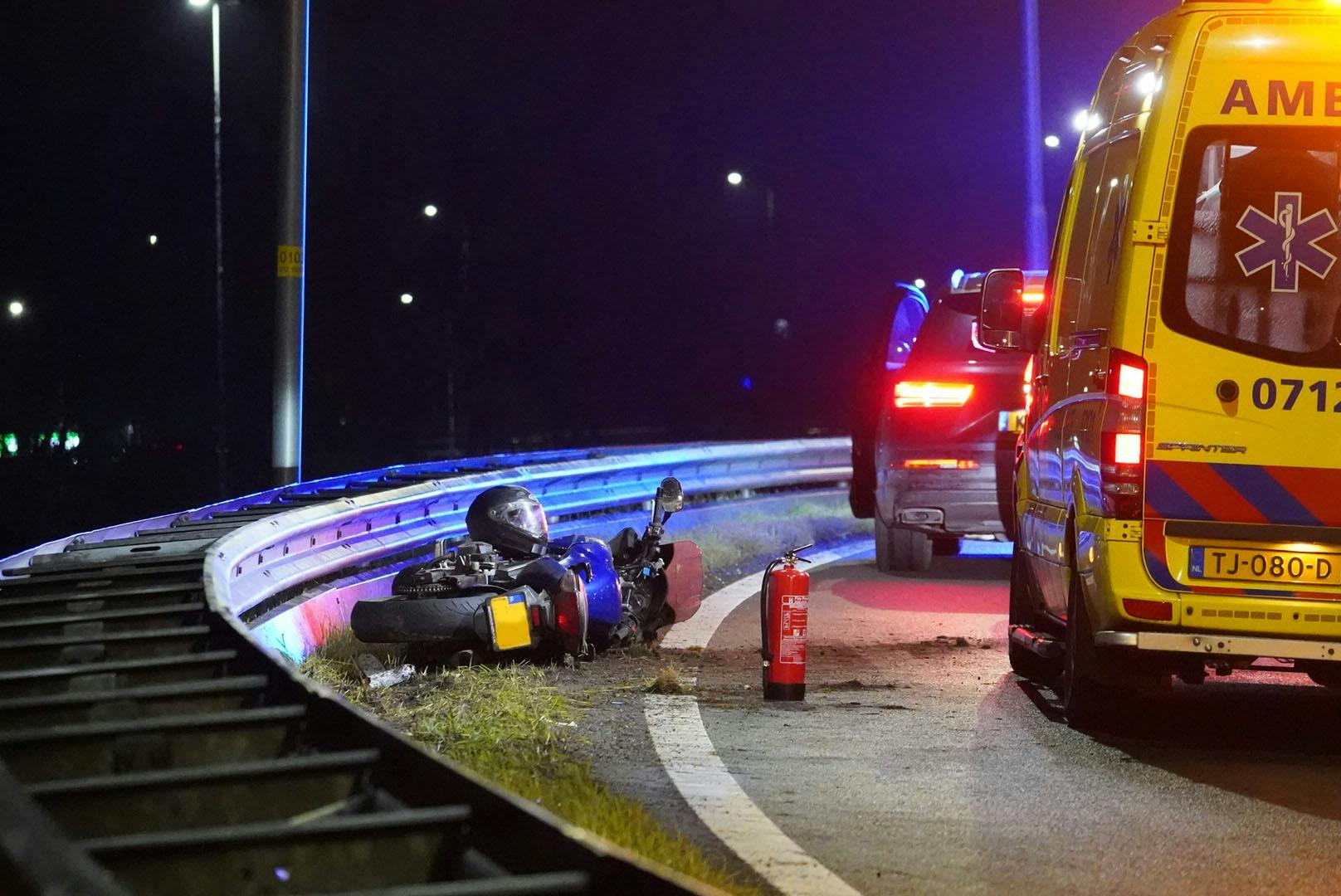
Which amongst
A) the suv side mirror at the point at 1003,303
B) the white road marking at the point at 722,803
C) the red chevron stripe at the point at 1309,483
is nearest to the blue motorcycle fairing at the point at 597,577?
the white road marking at the point at 722,803

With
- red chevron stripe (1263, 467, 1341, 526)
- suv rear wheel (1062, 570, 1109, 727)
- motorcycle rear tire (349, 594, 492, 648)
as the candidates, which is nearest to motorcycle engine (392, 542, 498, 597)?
motorcycle rear tire (349, 594, 492, 648)

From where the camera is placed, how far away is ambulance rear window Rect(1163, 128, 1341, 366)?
20.7 ft

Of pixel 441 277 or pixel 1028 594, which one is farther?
pixel 441 277

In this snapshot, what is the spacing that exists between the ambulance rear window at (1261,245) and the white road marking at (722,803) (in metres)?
2.41

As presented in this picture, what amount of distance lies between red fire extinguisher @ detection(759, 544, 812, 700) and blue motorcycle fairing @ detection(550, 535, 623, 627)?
3.56ft

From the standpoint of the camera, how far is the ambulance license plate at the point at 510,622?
7.70 meters

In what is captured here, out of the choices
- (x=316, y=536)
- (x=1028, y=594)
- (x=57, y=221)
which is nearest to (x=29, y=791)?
(x=316, y=536)

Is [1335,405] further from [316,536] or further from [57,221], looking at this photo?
[57,221]

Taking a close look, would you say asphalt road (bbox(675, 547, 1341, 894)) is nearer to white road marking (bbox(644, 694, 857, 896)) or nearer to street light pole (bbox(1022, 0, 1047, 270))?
white road marking (bbox(644, 694, 857, 896))

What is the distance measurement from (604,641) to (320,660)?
1515 mm

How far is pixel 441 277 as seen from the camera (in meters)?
83.1

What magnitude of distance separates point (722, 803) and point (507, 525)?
9.72ft

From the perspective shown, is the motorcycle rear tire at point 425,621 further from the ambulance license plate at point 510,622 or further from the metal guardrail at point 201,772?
the metal guardrail at point 201,772

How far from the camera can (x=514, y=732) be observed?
21.5ft
